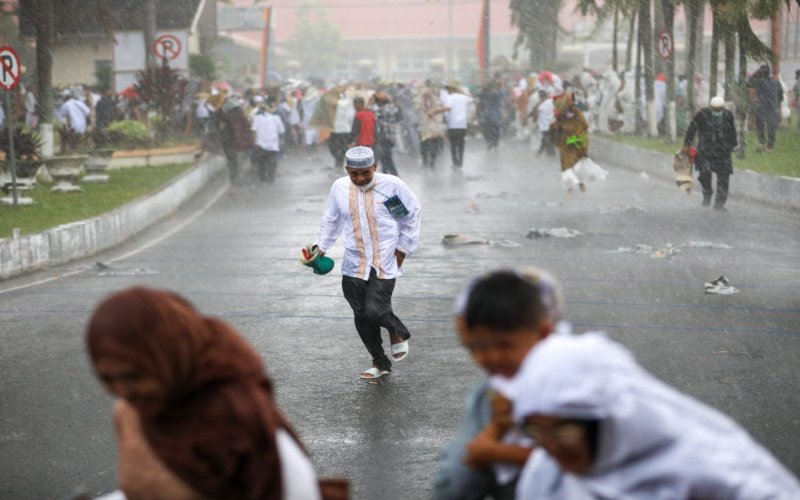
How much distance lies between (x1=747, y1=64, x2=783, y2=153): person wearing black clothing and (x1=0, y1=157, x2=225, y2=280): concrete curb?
12.7 metres

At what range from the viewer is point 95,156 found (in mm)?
23922

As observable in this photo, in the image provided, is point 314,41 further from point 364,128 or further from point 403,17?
point 364,128

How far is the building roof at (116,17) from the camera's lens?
39.5 m

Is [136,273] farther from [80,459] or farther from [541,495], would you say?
[541,495]

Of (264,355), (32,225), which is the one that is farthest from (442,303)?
(32,225)

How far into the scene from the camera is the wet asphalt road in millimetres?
7105

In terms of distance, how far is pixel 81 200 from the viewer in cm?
2005

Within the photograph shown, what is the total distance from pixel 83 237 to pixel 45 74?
11999 millimetres

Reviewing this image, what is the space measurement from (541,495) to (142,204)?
17.0 m

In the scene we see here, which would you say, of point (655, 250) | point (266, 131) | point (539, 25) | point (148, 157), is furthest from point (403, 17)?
point (655, 250)

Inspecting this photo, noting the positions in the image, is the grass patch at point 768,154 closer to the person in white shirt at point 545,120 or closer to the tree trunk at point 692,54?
the tree trunk at point 692,54

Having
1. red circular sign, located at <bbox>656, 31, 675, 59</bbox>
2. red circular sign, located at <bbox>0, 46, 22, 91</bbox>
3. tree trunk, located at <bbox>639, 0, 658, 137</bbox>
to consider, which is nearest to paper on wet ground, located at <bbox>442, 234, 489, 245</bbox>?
red circular sign, located at <bbox>0, 46, 22, 91</bbox>

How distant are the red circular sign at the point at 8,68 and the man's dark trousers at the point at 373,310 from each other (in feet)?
35.8

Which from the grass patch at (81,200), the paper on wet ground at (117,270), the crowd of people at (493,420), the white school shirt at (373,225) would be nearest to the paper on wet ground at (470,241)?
the paper on wet ground at (117,270)
